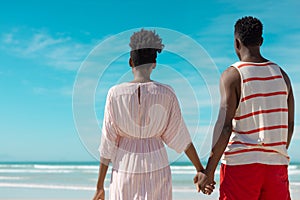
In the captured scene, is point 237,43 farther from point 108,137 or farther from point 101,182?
point 101,182

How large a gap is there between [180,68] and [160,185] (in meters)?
0.98

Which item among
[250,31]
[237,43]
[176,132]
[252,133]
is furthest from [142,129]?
[250,31]

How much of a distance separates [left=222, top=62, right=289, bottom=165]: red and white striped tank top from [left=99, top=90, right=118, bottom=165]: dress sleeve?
83 centimetres

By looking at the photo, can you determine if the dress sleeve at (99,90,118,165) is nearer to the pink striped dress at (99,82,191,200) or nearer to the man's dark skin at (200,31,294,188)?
the pink striped dress at (99,82,191,200)

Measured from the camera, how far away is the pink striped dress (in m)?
3.31

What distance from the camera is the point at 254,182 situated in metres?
3.27

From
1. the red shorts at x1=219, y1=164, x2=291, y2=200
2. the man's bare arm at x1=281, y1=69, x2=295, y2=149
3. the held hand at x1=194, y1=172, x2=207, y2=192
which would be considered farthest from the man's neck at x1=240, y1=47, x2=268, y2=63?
the held hand at x1=194, y1=172, x2=207, y2=192

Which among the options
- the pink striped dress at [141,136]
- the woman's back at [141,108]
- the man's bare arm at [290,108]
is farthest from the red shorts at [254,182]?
the woman's back at [141,108]

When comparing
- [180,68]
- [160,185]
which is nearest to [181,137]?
[160,185]

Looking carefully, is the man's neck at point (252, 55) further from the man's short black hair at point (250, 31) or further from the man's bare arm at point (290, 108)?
the man's bare arm at point (290, 108)

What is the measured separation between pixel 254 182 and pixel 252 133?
0.35 metres

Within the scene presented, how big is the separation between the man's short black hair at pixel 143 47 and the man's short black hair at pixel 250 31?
25.0 inches

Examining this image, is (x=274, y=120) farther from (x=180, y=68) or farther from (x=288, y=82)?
Result: (x=180, y=68)

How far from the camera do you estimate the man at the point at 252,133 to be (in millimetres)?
3262
